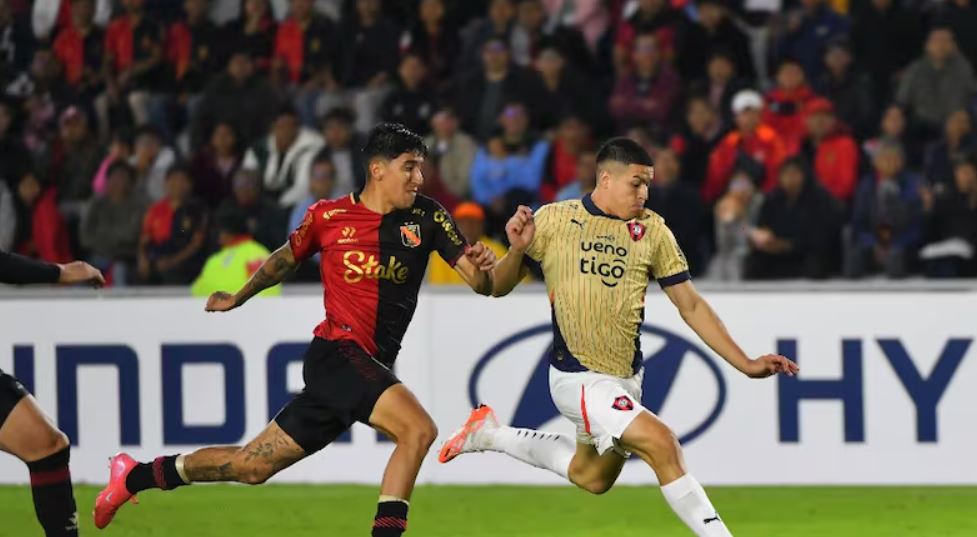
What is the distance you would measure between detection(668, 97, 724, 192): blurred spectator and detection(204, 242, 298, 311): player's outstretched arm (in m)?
6.92

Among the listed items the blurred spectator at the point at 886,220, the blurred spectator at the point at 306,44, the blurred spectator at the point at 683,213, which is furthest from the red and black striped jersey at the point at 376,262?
the blurred spectator at the point at 306,44

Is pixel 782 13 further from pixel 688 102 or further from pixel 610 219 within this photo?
pixel 610 219

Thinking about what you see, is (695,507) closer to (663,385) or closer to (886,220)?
(663,385)

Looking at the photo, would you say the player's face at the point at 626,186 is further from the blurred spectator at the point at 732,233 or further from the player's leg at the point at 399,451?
the blurred spectator at the point at 732,233

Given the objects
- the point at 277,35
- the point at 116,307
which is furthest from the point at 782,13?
the point at 116,307

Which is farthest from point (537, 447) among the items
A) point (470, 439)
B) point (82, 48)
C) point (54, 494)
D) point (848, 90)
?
point (82, 48)

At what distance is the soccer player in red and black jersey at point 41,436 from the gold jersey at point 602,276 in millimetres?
2055

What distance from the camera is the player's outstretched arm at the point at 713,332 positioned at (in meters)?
7.73

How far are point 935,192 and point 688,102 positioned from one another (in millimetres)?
2301

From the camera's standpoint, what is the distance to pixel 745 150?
14.8 metres

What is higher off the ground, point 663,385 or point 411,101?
point 411,101

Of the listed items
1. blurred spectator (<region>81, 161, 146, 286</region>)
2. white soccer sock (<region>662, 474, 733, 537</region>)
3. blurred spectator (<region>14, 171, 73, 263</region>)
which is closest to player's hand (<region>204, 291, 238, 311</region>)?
white soccer sock (<region>662, 474, 733, 537</region>)

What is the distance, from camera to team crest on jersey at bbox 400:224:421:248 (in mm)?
8266

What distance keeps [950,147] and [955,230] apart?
86 cm
